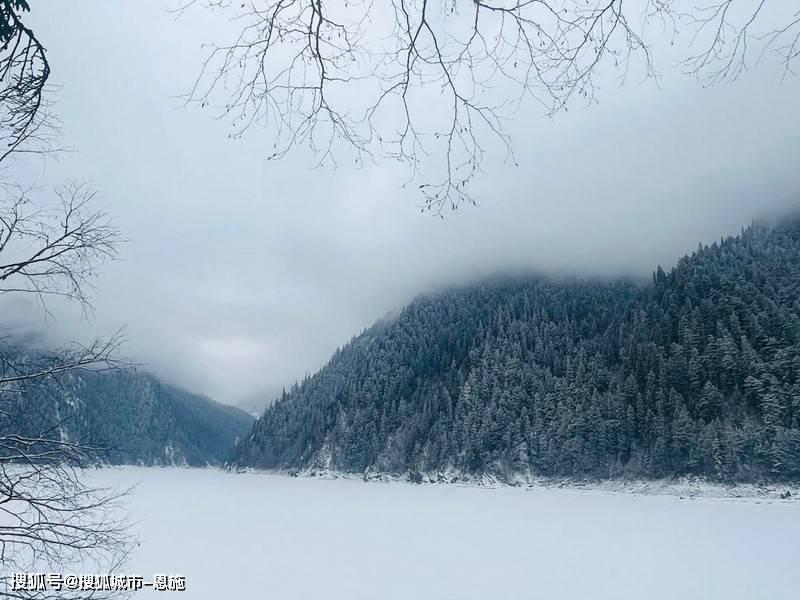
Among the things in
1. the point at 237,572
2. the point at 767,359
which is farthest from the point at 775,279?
the point at 237,572

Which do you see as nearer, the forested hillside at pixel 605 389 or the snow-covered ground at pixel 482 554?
the snow-covered ground at pixel 482 554

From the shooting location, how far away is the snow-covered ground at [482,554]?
22344 mm

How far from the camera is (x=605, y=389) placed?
10938 cm

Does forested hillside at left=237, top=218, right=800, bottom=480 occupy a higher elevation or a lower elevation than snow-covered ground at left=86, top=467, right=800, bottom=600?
higher

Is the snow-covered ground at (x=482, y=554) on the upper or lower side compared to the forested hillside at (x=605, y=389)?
lower

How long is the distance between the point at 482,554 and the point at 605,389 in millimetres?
88373

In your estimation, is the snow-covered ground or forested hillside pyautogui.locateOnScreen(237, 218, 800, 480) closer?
the snow-covered ground

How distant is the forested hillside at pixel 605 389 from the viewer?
81000 mm

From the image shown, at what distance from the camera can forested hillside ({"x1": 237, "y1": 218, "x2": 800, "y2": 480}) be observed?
8100 cm

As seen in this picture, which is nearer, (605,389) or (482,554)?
(482,554)

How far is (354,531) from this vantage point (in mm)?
43719

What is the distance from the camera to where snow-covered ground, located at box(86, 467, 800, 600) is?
22.3 m

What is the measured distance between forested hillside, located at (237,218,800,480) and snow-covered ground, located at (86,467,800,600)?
25.7 meters

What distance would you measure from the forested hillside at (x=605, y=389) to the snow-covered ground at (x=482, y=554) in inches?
1012
